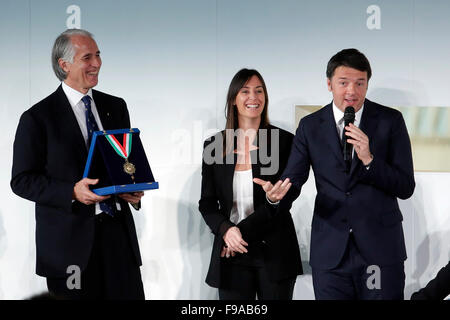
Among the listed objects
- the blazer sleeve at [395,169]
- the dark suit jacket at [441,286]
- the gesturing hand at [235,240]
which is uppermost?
the blazer sleeve at [395,169]

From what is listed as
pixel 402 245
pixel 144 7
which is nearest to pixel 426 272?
Result: pixel 402 245

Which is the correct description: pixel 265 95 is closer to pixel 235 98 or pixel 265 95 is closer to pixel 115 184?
pixel 235 98

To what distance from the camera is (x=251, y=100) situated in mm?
3668

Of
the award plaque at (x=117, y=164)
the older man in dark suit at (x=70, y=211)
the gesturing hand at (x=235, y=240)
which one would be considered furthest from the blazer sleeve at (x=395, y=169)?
the older man in dark suit at (x=70, y=211)

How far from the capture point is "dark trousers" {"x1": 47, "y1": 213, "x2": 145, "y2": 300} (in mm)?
3014

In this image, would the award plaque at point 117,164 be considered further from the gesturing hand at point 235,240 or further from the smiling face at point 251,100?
the smiling face at point 251,100

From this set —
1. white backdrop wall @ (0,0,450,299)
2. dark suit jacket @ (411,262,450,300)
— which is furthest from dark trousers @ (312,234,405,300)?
white backdrop wall @ (0,0,450,299)

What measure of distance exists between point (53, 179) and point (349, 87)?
1583mm

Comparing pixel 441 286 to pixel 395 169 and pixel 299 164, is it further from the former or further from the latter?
pixel 299 164

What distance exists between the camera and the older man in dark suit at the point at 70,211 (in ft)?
9.78

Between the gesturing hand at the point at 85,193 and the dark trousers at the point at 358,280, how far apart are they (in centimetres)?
122

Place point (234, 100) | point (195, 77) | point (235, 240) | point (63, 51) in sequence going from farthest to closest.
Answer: point (195, 77) < point (234, 100) < point (235, 240) < point (63, 51)

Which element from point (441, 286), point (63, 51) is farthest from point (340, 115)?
point (63, 51)

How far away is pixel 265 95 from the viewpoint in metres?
3.73
